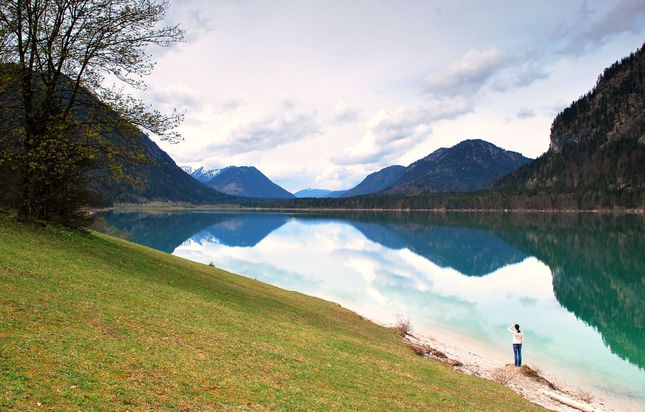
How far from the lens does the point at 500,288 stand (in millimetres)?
58594

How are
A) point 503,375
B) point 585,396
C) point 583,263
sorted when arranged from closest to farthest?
1. point 585,396
2. point 503,375
3. point 583,263

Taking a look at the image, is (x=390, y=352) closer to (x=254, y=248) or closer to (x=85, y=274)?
(x=85, y=274)

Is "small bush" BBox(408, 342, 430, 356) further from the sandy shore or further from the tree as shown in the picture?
the tree

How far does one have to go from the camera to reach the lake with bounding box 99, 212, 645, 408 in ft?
105

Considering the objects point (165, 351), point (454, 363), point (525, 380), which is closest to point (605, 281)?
point (525, 380)

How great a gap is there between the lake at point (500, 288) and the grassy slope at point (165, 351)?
1320 centimetres

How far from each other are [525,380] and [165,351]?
2026 cm

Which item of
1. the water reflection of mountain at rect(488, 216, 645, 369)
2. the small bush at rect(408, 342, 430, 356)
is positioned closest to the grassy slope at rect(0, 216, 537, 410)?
the small bush at rect(408, 342, 430, 356)

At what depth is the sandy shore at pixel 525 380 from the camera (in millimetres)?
20875

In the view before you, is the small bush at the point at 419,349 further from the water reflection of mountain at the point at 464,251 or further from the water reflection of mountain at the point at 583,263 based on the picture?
the water reflection of mountain at the point at 464,251

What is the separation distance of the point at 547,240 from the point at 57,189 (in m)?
113

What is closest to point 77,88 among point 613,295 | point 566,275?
point 613,295

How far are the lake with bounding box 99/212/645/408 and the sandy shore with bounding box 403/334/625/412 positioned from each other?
5.89ft

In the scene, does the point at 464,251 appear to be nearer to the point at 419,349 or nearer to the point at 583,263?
the point at 583,263
